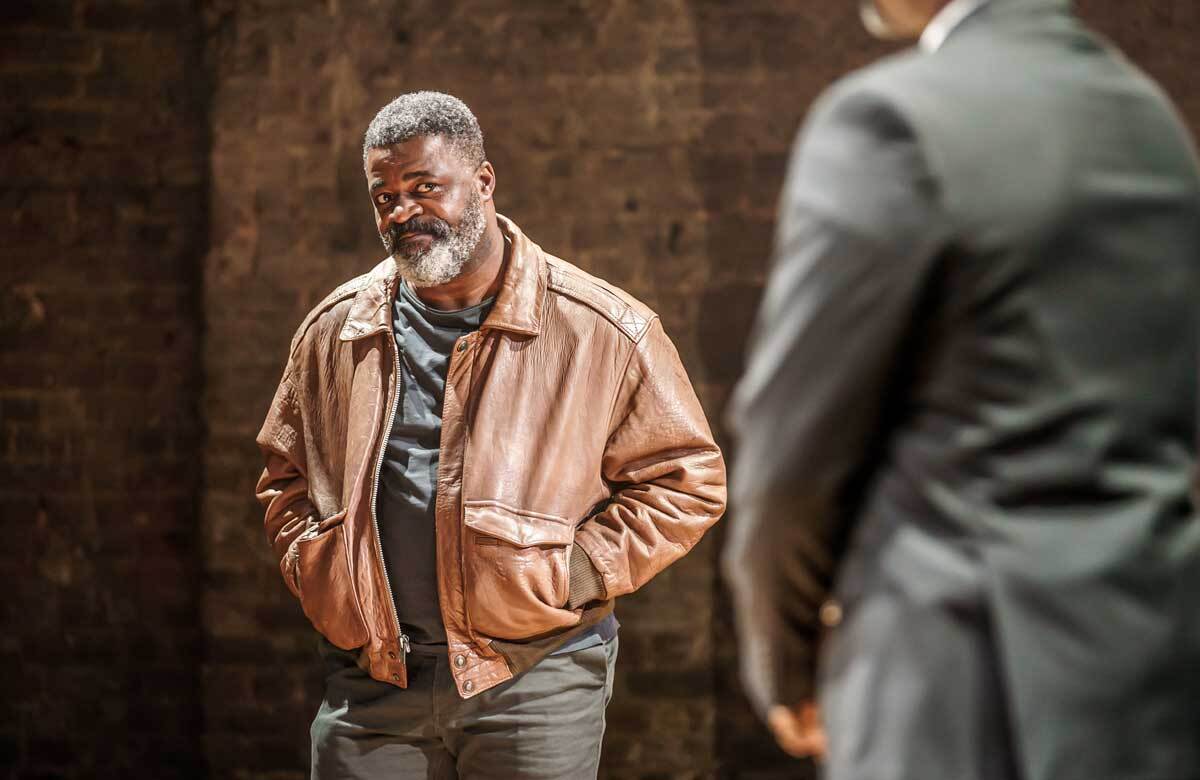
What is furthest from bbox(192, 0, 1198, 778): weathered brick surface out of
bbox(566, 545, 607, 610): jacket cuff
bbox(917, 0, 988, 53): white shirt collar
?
bbox(917, 0, 988, 53): white shirt collar

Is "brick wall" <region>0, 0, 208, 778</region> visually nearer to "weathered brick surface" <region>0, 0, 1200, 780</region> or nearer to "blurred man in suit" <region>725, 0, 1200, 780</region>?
"weathered brick surface" <region>0, 0, 1200, 780</region>

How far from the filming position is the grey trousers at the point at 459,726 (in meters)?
2.22

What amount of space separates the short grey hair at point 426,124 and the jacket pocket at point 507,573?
77 centimetres

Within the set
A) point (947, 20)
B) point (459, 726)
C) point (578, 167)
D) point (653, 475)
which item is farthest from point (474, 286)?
point (578, 167)

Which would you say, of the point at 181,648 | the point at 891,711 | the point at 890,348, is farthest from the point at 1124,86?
the point at 181,648

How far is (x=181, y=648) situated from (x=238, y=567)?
1.23ft

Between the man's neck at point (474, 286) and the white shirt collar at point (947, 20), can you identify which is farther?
the man's neck at point (474, 286)

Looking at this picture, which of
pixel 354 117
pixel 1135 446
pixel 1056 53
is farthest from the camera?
pixel 354 117

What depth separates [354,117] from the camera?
373 centimetres

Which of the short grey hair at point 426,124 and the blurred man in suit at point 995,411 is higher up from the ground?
the short grey hair at point 426,124

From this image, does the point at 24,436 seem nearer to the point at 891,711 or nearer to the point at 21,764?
the point at 21,764

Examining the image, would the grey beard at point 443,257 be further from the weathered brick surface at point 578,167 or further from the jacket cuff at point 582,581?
the weathered brick surface at point 578,167

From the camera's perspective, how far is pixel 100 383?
382 cm

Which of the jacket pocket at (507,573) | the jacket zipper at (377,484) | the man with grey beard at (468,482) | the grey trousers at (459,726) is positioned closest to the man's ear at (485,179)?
the man with grey beard at (468,482)
